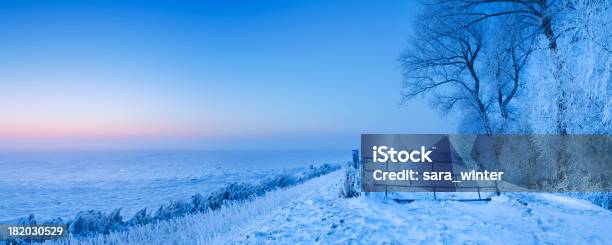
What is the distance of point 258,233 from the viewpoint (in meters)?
5.31

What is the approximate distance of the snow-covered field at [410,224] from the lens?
486cm

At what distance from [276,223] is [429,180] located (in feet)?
17.2

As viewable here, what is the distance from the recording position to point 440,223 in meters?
5.50

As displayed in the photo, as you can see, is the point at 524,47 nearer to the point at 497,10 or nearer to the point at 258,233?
the point at 497,10

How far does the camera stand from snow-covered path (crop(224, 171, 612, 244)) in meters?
4.83

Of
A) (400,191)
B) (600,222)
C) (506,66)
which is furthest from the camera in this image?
(506,66)

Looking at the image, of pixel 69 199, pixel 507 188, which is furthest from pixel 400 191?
pixel 69 199

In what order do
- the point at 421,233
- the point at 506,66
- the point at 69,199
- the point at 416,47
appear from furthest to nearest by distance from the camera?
the point at 69,199 → the point at 416,47 → the point at 506,66 → the point at 421,233

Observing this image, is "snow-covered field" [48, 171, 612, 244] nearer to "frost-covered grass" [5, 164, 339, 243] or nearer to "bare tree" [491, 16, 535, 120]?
"frost-covered grass" [5, 164, 339, 243]

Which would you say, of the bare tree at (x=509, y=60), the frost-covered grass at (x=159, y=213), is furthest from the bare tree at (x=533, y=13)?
the frost-covered grass at (x=159, y=213)

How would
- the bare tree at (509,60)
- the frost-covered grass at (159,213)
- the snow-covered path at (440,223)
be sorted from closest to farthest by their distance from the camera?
the snow-covered path at (440,223)
the bare tree at (509,60)
the frost-covered grass at (159,213)

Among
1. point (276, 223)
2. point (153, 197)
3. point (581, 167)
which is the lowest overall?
point (153, 197)

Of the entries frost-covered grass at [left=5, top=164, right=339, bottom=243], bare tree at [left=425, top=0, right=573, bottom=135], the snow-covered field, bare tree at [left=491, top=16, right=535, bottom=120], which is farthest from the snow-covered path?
frost-covered grass at [left=5, top=164, right=339, bottom=243]

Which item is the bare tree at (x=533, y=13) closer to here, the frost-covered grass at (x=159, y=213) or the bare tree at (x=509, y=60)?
the bare tree at (x=509, y=60)
